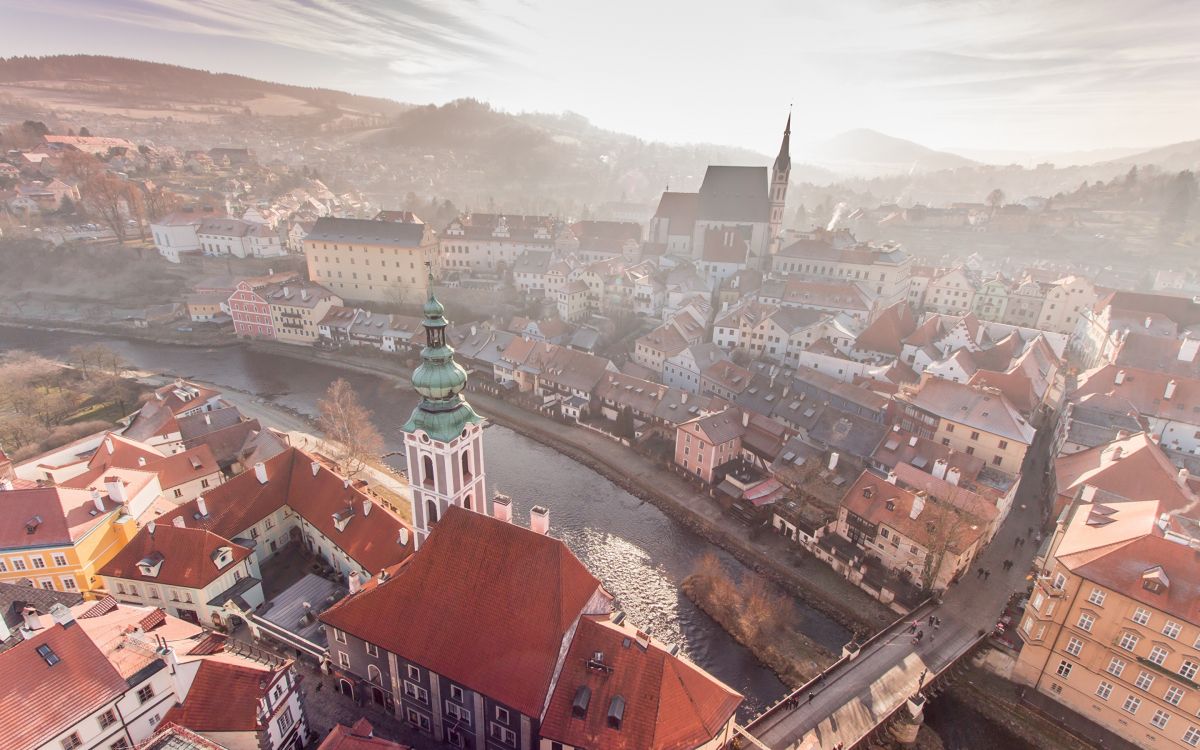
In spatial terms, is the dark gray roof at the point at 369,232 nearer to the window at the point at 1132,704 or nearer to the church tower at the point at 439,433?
the church tower at the point at 439,433

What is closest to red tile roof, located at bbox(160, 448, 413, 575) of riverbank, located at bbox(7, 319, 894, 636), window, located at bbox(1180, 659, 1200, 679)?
riverbank, located at bbox(7, 319, 894, 636)

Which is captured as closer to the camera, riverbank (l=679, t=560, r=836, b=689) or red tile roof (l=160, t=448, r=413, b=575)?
red tile roof (l=160, t=448, r=413, b=575)

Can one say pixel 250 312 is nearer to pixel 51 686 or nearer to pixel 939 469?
pixel 51 686

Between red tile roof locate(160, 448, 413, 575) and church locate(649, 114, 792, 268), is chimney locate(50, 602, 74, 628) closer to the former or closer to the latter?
red tile roof locate(160, 448, 413, 575)

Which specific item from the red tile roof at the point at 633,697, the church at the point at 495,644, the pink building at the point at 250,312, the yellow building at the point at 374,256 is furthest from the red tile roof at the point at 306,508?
the yellow building at the point at 374,256

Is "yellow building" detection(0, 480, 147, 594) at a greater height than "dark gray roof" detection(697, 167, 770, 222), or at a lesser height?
lesser

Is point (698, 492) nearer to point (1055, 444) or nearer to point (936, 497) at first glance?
point (936, 497)
